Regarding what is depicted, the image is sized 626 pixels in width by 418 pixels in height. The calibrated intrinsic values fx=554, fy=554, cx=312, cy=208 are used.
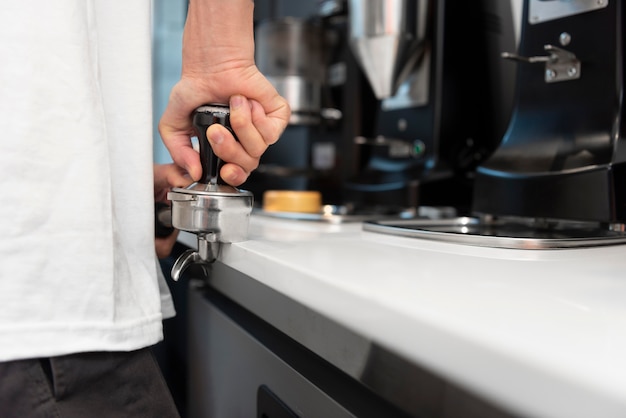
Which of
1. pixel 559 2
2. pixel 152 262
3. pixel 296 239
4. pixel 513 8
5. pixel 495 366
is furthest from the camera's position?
pixel 513 8

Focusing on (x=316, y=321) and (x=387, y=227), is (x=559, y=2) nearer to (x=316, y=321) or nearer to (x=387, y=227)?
(x=387, y=227)

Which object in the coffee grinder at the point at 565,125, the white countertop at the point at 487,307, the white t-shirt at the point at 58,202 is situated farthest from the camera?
the coffee grinder at the point at 565,125

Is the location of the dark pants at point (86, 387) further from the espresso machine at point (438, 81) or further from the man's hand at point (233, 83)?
the espresso machine at point (438, 81)

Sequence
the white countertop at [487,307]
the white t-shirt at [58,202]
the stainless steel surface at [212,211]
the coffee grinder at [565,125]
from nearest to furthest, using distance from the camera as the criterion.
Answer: the white countertop at [487,307], the white t-shirt at [58,202], the stainless steel surface at [212,211], the coffee grinder at [565,125]

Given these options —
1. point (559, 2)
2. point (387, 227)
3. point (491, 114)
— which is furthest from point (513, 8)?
point (387, 227)

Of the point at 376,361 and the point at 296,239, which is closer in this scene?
the point at 376,361

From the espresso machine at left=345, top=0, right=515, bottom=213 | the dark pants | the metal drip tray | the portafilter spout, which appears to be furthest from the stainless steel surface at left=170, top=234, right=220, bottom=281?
the espresso machine at left=345, top=0, right=515, bottom=213

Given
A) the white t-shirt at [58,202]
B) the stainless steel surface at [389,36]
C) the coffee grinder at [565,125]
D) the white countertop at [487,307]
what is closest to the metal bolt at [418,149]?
the stainless steel surface at [389,36]

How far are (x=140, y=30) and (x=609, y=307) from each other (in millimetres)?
439

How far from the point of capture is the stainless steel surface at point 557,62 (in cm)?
70

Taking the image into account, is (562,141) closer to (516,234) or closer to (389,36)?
(516,234)

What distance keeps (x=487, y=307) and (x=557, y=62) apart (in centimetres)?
54

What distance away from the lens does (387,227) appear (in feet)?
2.14

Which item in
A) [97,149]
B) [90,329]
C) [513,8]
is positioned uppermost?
[513,8]
